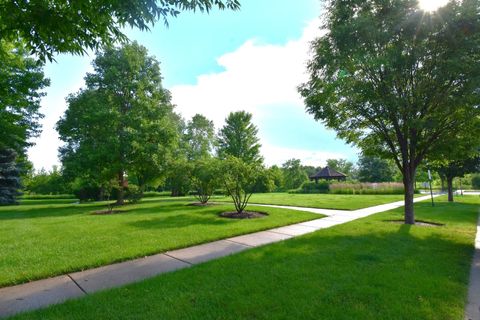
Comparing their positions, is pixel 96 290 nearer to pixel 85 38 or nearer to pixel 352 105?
pixel 85 38

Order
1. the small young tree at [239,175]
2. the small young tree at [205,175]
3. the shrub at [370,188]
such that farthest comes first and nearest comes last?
the shrub at [370,188] < the small young tree at [205,175] < the small young tree at [239,175]

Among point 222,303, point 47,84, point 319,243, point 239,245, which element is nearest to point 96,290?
point 222,303

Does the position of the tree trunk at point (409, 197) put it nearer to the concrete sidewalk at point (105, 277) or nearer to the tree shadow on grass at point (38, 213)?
the concrete sidewalk at point (105, 277)

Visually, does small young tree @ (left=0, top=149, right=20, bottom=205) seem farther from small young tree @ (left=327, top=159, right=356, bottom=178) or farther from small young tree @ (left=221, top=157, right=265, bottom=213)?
small young tree @ (left=327, top=159, right=356, bottom=178)

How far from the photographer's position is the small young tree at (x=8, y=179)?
2008cm

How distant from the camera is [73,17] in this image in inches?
126

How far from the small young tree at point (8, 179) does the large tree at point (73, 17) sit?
73.0 ft

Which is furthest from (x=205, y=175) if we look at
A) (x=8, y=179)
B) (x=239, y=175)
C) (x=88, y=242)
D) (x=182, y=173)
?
(x=8, y=179)

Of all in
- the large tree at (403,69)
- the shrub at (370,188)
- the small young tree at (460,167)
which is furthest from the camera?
the shrub at (370,188)

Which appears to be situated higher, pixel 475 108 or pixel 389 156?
pixel 475 108

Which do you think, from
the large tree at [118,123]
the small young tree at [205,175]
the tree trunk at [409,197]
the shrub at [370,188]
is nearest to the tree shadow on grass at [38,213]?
the large tree at [118,123]

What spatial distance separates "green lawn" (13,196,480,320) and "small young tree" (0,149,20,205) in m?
23.1

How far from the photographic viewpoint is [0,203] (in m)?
19.7

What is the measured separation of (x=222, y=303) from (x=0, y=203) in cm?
2408
